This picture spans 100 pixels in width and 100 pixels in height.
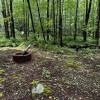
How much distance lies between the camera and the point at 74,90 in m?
3.31

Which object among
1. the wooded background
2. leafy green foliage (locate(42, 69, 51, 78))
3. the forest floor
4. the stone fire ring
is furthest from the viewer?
the wooded background

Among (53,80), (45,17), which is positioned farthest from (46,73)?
(45,17)

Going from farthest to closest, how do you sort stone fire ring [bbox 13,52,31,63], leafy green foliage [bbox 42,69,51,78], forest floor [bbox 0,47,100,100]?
stone fire ring [bbox 13,52,31,63]
leafy green foliage [bbox 42,69,51,78]
forest floor [bbox 0,47,100,100]

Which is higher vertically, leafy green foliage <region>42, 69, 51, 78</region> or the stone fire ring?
the stone fire ring

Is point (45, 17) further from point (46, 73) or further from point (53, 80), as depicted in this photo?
point (53, 80)

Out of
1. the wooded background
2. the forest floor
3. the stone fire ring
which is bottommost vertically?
the forest floor

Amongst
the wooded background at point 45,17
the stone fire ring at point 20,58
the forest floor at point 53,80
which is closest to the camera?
the forest floor at point 53,80

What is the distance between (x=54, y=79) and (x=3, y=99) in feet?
6.29

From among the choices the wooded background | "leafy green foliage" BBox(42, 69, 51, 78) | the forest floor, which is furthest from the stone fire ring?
the wooded background

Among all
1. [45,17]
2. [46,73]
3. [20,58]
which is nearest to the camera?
[46,73]

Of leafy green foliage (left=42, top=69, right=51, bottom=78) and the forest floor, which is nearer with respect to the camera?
the forest floor

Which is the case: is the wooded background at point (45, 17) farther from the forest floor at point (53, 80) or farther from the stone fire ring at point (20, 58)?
the forest floor at point (53, 80)

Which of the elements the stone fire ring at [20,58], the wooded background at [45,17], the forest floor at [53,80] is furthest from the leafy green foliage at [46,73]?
the wooded background at [45,17]

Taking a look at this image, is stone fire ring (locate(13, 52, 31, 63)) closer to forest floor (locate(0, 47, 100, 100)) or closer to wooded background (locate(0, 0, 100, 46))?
forest floor (locate(0, 47, 100, 100))
